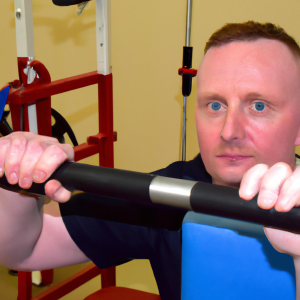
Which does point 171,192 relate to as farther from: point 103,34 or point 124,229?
point 103,34

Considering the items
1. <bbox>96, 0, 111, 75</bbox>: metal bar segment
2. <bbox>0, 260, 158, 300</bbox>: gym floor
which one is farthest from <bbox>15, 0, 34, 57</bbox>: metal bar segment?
<bbox>0, 260, 158, 300</bbox>: gym floor

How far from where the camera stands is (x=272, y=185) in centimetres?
41

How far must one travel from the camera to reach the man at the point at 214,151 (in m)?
0.72

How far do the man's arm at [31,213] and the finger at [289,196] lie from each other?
0.97 feet

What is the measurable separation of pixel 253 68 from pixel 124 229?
45 cm

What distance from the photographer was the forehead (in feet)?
2.41

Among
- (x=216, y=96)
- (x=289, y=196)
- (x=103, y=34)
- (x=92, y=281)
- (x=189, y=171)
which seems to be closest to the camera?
(x=289, y=196)

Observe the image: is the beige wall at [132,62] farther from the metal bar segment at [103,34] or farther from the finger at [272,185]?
the finger at [272,185]

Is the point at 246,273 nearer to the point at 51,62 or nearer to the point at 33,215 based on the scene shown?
the point at 33,215

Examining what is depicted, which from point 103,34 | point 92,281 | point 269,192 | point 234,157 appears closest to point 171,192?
point 269,192

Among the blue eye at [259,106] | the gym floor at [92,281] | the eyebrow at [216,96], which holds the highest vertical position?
the eyebrow at [216,96]

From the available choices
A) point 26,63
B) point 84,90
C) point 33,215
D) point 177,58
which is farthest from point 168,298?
point 84,90

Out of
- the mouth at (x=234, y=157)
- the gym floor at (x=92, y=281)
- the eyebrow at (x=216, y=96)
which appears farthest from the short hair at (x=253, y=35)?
the gym floor at (x=92, y=281)

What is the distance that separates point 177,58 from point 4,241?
5.13ft
